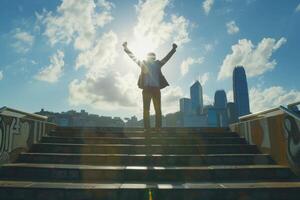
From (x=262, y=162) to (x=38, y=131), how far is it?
6.18 m

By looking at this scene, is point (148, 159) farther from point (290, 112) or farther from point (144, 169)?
point (290, 112)

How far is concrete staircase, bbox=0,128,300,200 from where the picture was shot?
4062 millimetres

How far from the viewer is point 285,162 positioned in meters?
5.37

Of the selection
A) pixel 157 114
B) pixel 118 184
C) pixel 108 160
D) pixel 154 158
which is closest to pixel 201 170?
pixel 154 158

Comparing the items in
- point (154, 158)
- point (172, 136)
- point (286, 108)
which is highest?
point (286, 108)

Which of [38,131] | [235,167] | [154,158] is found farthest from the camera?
[38,131]

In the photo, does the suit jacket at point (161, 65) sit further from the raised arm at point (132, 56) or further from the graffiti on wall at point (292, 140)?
the graffiti on wall at point (292, 140)

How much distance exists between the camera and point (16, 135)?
19.5 feet

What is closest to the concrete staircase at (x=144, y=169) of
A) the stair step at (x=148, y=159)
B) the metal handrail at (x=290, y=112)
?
the stair step at (x=148, y=159)

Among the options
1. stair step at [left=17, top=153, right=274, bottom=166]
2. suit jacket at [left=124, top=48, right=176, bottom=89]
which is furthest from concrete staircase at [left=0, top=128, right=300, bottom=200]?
suit jacket at [left=124, top=48, right=176, bottom=89]

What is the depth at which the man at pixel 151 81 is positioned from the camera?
7.54m

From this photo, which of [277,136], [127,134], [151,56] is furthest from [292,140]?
[151,56]

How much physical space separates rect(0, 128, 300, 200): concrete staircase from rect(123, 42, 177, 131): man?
0.69 meters

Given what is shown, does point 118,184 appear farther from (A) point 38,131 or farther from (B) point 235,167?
(A) point 38,131
